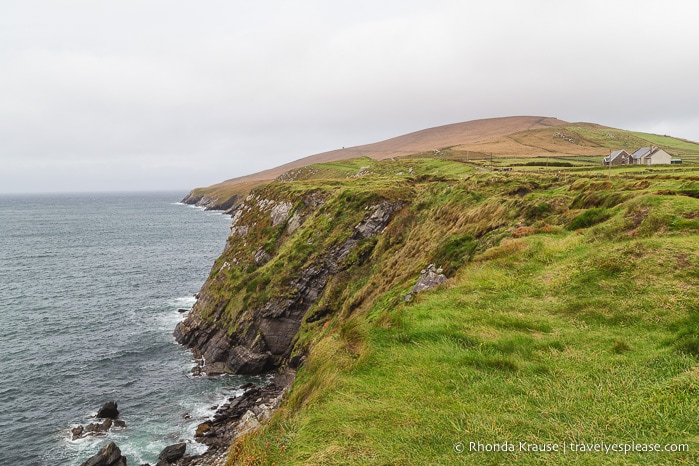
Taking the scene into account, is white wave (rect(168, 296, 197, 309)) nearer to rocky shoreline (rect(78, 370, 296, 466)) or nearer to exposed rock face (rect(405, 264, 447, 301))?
rocky shoreline (rect(78, 370, 296, 466))

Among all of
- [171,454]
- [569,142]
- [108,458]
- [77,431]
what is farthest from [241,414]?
[569,142]

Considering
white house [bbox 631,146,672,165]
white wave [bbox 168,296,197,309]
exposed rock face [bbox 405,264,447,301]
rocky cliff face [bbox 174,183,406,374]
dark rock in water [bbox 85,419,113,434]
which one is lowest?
dark rock in water [bbox 85,419,113,434]

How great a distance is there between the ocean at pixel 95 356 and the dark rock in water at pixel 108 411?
1.03 metres

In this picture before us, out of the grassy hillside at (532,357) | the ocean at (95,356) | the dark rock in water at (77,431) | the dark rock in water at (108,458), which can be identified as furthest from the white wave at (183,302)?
the grassy hillside at (532,357)

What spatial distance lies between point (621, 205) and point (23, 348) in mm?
65103

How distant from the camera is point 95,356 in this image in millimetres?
50250

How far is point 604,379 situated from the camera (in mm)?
10797

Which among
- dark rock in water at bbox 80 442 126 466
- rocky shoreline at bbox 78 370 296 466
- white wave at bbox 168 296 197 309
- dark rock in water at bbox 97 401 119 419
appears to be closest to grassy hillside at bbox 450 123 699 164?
white wave at bbox 168 296 197 309

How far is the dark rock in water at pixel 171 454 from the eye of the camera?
31641mm

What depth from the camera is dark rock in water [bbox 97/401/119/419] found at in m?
37.8

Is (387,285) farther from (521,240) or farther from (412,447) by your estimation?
(412,447)

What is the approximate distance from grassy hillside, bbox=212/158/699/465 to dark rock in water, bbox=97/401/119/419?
3036 cm

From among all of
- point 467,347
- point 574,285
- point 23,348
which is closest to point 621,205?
point 574,285

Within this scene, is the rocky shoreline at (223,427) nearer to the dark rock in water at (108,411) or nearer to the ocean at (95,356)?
the dark rock in water at (108,411)
